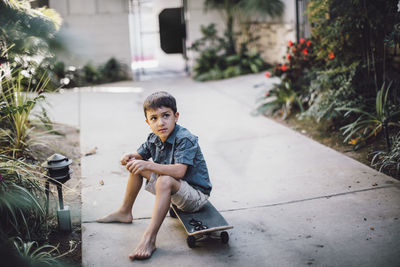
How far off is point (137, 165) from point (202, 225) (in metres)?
0.59

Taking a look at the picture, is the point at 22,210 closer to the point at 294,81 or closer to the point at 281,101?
the point at 281,101

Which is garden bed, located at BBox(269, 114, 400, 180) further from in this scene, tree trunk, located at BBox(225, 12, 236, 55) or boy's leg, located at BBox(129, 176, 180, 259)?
tree trunk, located at BBox(225, 12, 236, 55)

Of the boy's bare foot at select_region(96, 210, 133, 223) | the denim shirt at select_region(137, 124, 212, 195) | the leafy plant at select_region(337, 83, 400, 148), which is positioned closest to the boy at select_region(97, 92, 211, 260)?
the denim shirt at select_region(137, 124, 212, 195)

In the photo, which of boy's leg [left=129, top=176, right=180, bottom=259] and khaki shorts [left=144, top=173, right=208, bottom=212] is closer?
boy's leg [left=129, top=176, right=180, bottom=259]

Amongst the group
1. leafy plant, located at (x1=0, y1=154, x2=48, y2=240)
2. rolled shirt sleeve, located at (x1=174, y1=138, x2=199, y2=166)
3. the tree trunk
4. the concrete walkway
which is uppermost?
the tree trunk

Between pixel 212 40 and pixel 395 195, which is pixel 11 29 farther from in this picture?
pixel 212 40

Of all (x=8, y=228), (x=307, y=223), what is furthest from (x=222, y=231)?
(x=8, y=228)

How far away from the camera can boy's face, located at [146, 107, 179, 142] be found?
2.91 meters

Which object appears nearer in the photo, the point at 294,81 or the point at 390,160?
the point at 390,160

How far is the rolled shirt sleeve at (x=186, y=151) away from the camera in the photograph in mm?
2850

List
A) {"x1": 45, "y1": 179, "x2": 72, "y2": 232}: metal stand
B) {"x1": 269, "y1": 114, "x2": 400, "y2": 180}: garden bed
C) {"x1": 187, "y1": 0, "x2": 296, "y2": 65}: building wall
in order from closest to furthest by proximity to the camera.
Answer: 1. {"x1": 45, "y1": 179, "x2": 72, "y2": 232}: metal stand
2. {"x1": 269, "y1": 114, "x2": 400, "y2": 180}: garden bed
3. {"x1": 187, "y1": 0, "x2": 296, "y2": 65}: building wall

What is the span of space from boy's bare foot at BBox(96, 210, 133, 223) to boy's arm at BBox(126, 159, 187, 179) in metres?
0.52

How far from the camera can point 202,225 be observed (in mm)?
2785

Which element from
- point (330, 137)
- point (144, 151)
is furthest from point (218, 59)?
point (144, 151)
